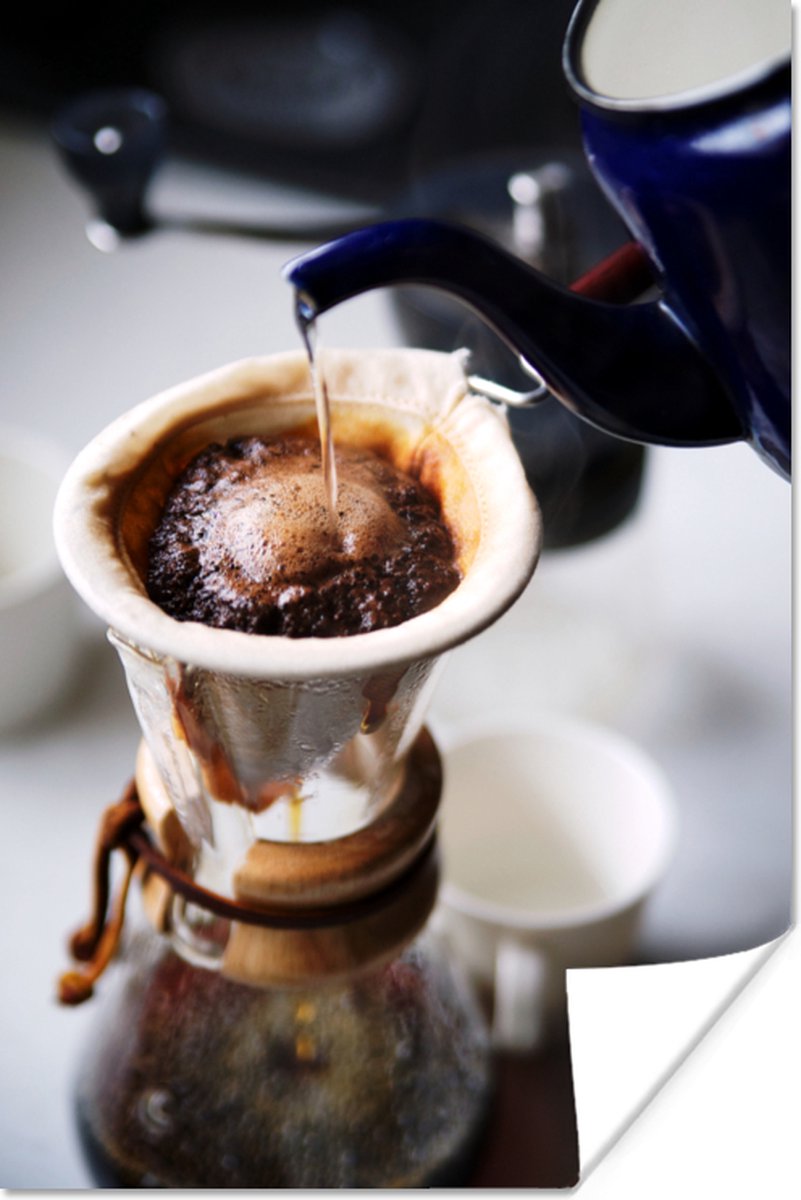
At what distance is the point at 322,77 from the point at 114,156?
355 mm

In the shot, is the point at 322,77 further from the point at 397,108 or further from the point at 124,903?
the point at 124,903

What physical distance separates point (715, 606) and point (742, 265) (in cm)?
53

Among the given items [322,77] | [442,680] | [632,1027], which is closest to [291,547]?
[632,1027]

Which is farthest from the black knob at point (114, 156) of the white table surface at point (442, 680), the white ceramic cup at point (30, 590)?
the white ceramic cup at point (30, 590)

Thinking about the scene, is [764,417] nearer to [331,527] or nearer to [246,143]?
[331,527]

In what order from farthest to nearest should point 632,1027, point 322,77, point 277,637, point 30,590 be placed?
point 322,77
point 30,590
point 632,1027
point 277,637

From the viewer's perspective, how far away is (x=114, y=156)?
2.37 ft

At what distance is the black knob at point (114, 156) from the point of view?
712mm

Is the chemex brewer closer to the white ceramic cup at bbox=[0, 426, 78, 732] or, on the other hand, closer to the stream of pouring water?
the stream of pouring water

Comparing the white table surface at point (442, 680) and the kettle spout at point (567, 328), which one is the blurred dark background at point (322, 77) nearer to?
the white table surface at point (442, 680)

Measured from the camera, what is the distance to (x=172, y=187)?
0.92m

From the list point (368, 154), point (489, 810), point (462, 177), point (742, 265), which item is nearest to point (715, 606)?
point (489, 810)

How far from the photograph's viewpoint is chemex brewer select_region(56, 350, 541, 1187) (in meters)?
0.39

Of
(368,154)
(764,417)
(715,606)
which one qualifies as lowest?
(715,606)
